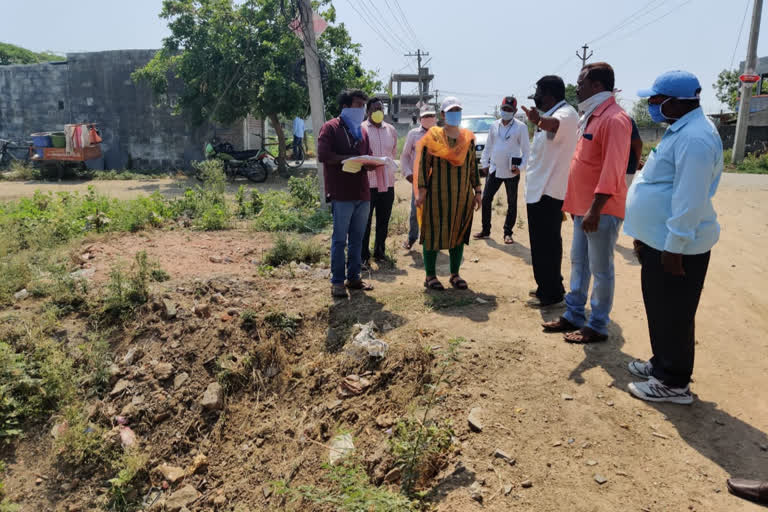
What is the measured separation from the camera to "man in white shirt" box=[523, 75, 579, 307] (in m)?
3.82

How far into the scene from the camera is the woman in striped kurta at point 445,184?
14.1 ft

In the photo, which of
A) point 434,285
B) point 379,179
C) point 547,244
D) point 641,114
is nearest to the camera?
point 547,244

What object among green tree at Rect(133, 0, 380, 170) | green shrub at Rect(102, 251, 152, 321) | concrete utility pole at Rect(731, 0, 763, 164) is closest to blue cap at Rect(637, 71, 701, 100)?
green shrub at Rect(102, 251, 152, 321)

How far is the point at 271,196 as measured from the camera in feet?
27.7

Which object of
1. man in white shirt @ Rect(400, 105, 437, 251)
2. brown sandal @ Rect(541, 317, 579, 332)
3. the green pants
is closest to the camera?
brown sandal @ Rect(541, 317, 579, 332)

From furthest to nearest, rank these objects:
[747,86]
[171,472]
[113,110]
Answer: [747,86]
[113,110]
[171,472]

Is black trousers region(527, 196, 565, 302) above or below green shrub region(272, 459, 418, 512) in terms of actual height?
above

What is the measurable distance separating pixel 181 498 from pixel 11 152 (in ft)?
56.9

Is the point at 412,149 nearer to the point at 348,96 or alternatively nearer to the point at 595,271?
the point at 348,96

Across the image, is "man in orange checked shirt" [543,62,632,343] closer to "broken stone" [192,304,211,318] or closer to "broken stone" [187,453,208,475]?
"broken stone" [187,453,208,475]

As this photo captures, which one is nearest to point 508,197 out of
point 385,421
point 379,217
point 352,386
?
point 379,217

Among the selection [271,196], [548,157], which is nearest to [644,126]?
[271,196]

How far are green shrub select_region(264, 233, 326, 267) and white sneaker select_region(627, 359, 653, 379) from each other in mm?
3465

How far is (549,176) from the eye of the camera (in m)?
3.95
